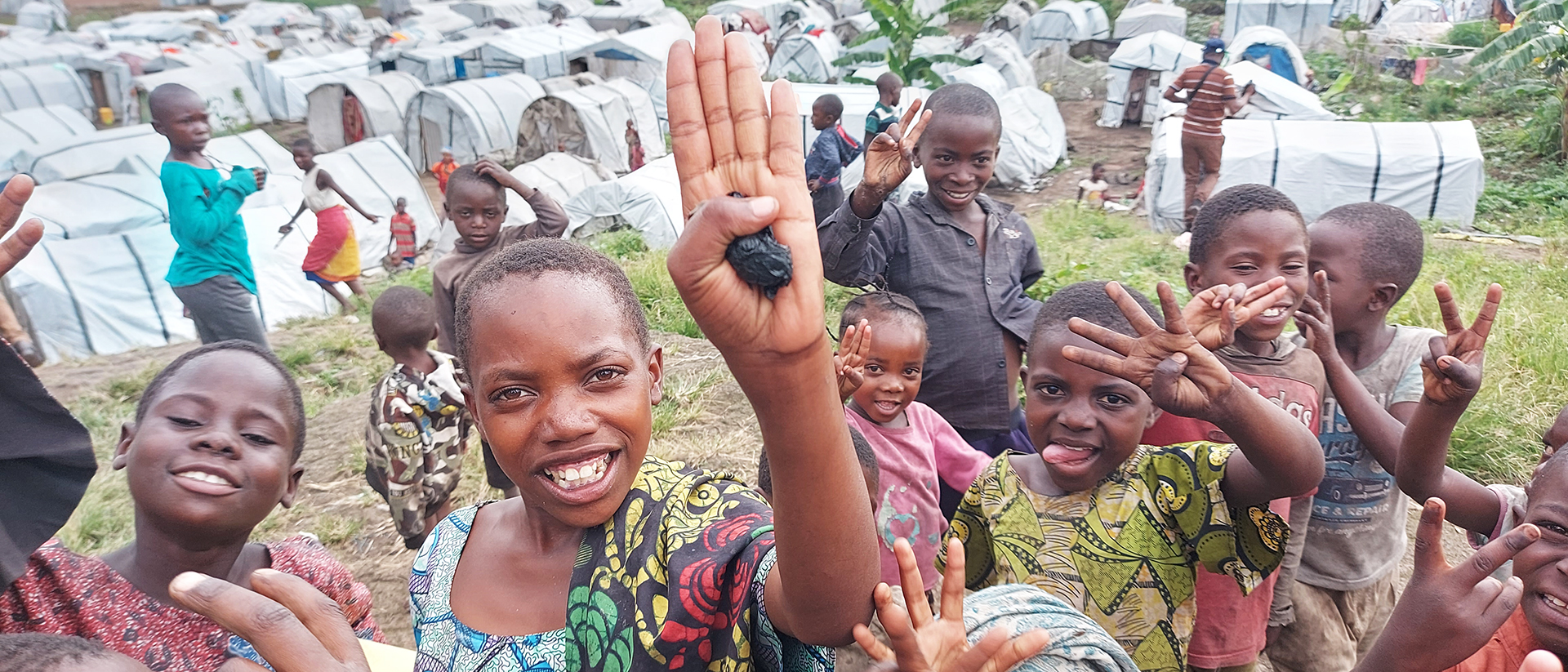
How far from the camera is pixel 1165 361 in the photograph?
5.60 ft

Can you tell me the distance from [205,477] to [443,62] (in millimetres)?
23056

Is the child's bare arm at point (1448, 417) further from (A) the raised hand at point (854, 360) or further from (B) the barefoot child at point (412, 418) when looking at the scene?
(B) the barefoot child at point (412, 418)

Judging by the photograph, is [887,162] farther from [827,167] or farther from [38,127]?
[38,127]

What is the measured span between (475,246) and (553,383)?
2.79 metres

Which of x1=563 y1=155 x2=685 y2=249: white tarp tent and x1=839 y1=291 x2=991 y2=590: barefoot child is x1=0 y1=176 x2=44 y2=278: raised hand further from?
x1=563 y1=155 x2=685 y2=249: white tarp tent

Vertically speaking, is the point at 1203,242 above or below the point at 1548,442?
above

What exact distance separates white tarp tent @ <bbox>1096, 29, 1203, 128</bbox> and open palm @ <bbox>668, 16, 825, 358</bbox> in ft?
61.7

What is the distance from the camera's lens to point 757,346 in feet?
3.76

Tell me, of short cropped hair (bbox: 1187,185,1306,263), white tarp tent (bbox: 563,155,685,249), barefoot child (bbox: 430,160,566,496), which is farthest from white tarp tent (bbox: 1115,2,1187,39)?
short cropped hair (bbox: 1187,185,1306,263)

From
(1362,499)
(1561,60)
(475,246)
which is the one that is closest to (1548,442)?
(1362,499)

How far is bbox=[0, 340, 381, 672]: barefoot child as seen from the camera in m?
1.77

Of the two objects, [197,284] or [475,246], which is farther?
[197,284]

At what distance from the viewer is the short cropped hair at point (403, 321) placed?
11.3ft

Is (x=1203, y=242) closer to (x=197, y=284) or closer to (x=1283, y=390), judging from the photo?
(x=1283, y=390)
